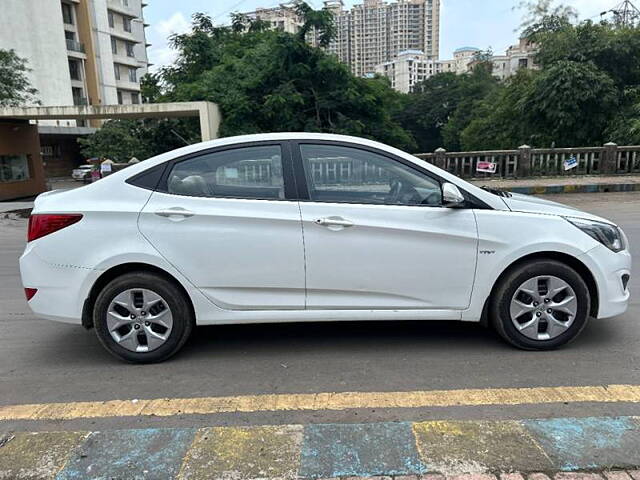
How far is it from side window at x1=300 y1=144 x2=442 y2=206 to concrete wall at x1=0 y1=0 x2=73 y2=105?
4403cm

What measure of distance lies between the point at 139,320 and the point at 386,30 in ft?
276

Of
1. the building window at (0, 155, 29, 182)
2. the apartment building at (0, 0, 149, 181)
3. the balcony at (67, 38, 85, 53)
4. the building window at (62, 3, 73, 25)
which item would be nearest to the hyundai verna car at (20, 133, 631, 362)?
the building window at (0, 155, 29, 182)

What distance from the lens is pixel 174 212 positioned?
3.40m

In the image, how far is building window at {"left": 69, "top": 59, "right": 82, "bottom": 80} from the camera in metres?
46.8

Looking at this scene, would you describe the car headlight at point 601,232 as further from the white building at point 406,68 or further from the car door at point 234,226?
the white building at point 406,68

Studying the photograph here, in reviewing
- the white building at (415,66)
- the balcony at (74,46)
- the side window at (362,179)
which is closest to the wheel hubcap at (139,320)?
the side window at (362,179)

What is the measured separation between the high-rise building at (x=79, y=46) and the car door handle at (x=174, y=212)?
42302 mm

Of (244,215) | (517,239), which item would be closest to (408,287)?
(517,239)

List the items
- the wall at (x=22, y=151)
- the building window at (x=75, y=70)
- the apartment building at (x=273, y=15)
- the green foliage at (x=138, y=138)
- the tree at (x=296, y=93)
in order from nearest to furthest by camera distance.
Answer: the tree at (x=296, y=93), the wall at (x=22, y=151), the green foliage at (x=138, y=138), the apartment building at (x=273, y=15), the building window at (x=75, y=70)

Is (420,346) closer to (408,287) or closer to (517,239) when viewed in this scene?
(408,287)

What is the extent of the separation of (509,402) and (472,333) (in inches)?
45.7

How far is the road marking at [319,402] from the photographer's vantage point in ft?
9.44

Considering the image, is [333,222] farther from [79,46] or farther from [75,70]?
[79,46]

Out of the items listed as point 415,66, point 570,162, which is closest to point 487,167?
point 570,162
